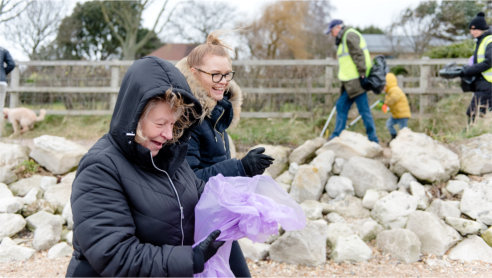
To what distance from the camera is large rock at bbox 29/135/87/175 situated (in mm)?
5496

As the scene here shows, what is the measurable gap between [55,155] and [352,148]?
394 cm

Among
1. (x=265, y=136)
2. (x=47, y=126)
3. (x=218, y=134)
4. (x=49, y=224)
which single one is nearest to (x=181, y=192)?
(x=218, y=134)

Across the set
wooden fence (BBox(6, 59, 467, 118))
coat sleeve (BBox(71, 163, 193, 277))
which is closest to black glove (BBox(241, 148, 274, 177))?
coat sleeve (BBox(71, 163, 193, 277))

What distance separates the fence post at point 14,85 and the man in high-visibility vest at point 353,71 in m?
6.62

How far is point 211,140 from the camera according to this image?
2279 millimetres

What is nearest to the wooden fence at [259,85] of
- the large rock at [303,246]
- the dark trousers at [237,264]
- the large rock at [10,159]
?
the large rock at [10,159]

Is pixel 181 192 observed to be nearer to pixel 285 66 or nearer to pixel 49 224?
pixel 49 224

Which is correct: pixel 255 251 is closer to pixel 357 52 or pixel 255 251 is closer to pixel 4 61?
pixel 357 52

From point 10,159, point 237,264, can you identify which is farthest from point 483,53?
point 10,159

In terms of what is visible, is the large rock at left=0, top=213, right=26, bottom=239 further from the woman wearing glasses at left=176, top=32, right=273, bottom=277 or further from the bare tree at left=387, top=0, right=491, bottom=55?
the bare tree at left=387, top=0, right=491, bottom=55

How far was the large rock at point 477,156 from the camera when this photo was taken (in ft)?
16.0

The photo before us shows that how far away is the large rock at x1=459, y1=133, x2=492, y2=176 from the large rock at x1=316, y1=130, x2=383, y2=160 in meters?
1.00

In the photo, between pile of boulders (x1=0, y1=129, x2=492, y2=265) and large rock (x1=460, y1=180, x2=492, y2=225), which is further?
large rock (x1=460, y1=180, x2=492, y2=225)

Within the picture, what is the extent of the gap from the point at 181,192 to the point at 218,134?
0.78m
